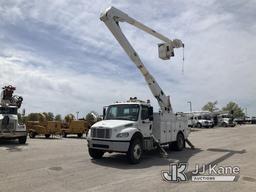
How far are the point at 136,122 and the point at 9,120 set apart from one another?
1094 centimetres

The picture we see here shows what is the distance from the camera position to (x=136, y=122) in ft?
44.8

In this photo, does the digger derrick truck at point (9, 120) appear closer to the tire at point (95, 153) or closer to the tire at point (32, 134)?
the tire at point (32, 134)

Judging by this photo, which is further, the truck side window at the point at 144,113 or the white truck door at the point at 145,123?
the truck side window at the point at 144,113

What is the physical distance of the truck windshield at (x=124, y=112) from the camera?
13945mm

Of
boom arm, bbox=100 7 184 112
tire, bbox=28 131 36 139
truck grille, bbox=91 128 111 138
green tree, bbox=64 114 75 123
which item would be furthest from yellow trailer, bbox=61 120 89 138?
truck grille, bbox=91 128 111 138

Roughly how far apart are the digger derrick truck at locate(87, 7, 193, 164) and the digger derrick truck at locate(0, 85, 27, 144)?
893cm

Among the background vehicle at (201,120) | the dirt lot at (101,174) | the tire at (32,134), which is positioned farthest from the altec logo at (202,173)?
the background vehicle at (201,120)

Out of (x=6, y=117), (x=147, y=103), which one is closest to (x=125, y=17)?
(x=147, y=103)

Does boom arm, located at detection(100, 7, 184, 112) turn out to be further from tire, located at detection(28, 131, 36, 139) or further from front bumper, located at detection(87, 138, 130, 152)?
tire, located at detection(28, 131, 36, 139)

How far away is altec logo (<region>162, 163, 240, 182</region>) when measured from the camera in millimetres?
9914

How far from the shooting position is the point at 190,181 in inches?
374

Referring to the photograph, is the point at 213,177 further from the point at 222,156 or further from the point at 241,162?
the point at 222,156

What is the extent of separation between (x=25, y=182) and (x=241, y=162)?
338 inches

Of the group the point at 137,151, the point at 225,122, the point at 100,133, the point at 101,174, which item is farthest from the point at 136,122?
the point at 225,122
